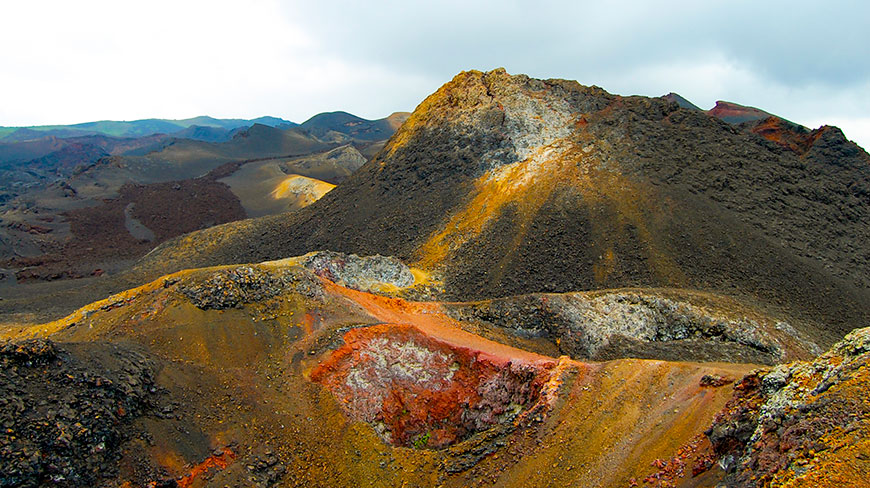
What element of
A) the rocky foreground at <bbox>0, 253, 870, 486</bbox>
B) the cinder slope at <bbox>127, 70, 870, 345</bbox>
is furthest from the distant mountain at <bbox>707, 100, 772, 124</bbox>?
the rocky foreground at <bbox>0, 253, 870, 486</bbox>

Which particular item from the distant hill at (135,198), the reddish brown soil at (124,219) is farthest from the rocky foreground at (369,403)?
the distant hill at (135,198)

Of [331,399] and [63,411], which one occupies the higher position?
[63,411]

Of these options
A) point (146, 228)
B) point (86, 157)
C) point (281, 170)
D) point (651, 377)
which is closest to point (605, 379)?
point (651, 377)

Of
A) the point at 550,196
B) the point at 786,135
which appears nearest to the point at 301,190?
the point at 550,196

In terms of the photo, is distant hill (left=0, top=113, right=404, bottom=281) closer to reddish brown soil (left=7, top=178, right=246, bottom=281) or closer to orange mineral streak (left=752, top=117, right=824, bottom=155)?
reddish brown soil (left=7, top=178, right=246, bottom=281)

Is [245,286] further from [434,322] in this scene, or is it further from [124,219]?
[124,219]

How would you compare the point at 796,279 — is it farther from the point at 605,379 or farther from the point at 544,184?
the point at 605,379
